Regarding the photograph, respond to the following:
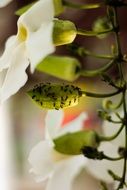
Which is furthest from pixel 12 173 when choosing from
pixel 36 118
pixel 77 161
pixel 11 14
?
pixel 77 161

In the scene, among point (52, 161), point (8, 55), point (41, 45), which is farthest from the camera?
point (52, 161)

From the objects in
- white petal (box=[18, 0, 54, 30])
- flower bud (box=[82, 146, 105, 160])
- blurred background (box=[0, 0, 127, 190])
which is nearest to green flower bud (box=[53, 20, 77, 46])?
white petal (box=[18, 0, 54, 30])

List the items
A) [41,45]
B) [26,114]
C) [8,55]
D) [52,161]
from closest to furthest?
1. [41,45]
2. [8,55]
3. [52,161]
4. [26,114]

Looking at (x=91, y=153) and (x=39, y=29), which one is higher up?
(x=39, y=29)

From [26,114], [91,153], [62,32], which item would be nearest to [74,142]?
[91,153]

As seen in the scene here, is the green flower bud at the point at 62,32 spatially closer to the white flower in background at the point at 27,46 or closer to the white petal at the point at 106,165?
the white flower in background at the point at 27,46

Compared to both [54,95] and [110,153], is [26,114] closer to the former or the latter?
[110,153]

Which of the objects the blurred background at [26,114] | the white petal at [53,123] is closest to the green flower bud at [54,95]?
the white petal at [53,123]
